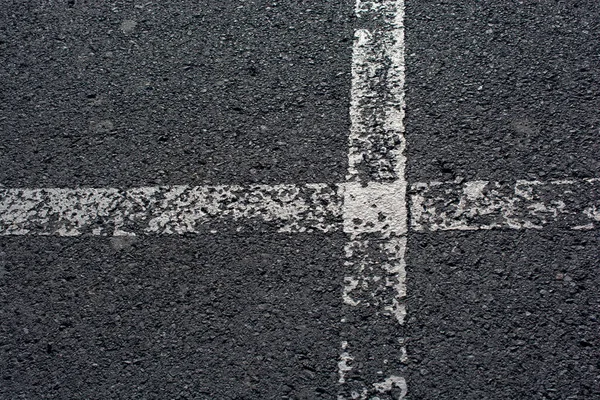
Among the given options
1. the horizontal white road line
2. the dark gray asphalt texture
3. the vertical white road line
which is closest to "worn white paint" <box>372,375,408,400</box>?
the vertical white road line

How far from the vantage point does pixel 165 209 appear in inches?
108

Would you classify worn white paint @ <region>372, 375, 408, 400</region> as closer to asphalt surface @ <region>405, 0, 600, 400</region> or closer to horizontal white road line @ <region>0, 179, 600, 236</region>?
asphalt surface @ <region>405, 0, 600, 400</region>

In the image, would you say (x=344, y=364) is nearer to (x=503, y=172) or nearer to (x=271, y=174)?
(x=271, y=174)

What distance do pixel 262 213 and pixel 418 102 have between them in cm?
79

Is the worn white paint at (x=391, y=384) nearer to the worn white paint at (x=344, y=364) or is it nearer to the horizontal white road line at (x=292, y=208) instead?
the worn white paint at (x=344, y=364)

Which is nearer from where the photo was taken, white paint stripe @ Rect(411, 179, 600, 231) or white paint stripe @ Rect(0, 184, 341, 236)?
white paint stripe @ Rect(411, 179, 600, 231)

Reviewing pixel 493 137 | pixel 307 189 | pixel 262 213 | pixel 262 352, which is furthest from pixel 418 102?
pixel 262 352

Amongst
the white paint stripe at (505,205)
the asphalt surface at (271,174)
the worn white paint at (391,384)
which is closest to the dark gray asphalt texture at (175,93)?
the asphalt surface at (271,174)

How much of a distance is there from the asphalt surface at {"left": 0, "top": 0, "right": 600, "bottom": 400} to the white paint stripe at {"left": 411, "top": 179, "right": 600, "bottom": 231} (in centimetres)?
5

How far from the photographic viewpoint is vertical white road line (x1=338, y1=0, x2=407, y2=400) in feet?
7.55

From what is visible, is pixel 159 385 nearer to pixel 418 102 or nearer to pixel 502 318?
pixel 502 318

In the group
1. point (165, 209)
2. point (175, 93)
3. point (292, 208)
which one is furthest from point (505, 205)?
point (175, 93)

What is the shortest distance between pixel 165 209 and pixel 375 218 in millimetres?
787

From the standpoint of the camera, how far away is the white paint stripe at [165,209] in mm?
2666
